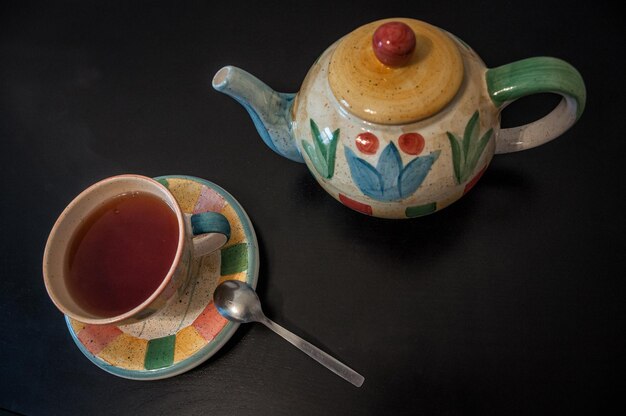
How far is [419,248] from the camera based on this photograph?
0.77 meters

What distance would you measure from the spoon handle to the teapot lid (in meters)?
0.31

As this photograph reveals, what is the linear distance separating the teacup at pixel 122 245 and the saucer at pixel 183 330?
0.12 feet

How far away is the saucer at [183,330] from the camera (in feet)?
2.26

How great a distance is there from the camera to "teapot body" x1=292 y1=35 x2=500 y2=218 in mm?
583

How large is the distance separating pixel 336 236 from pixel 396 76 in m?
0.30

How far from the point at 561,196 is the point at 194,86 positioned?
620 mm

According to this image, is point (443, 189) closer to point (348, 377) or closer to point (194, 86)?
point (348, 377)

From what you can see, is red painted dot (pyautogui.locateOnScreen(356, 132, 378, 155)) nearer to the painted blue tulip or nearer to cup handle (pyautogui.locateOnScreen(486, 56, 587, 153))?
the painted blue tulip

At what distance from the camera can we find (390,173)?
603 millimetres

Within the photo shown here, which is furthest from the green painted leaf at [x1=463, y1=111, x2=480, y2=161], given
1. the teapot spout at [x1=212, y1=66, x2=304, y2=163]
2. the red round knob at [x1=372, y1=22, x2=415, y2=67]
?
the teapot spout at [x1=212, y1=66, x2=304, y2=163]

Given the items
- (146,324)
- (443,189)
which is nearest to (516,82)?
(443,189)

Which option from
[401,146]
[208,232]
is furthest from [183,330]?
[401,146]

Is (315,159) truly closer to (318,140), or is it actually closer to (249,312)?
(318,140)

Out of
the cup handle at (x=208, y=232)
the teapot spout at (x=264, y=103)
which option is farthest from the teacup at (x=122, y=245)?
the teapot spout at (x=264, y=103)
